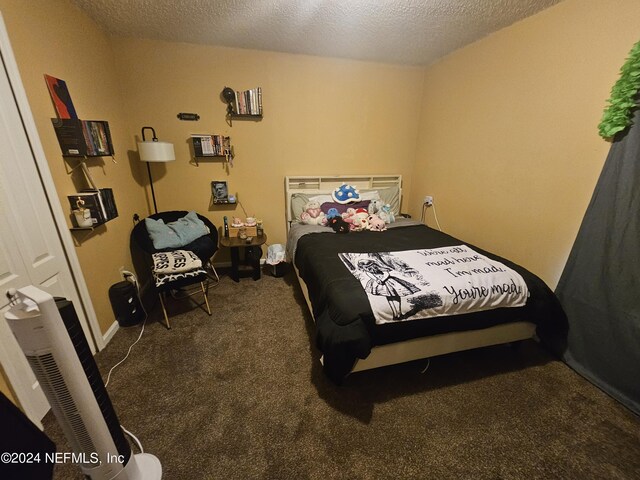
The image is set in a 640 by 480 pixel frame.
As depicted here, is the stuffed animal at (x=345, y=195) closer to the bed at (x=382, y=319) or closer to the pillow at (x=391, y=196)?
the pillow at (x=391, y=196)

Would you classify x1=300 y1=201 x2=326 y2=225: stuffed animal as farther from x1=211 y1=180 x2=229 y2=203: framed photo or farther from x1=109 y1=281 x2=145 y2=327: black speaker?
x1=109 y1=281 x2=145 y2=327: black speaker

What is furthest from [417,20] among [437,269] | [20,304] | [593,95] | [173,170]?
[20,304]

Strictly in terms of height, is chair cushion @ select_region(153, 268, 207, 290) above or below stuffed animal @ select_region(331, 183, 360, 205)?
below

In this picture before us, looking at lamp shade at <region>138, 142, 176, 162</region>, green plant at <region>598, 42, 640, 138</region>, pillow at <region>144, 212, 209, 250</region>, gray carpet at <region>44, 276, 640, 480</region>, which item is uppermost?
green plant at <region>598, 42, 640, 138</region>

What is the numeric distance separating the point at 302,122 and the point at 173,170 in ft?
5.08

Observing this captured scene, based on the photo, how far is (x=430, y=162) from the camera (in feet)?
10.6

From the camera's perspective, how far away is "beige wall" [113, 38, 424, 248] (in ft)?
8.56

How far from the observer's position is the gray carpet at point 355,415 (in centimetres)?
122

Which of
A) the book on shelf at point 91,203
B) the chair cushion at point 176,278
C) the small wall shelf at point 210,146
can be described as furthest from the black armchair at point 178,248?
Result: the small wall shelf at point 210,146

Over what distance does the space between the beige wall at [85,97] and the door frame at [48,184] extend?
74mm

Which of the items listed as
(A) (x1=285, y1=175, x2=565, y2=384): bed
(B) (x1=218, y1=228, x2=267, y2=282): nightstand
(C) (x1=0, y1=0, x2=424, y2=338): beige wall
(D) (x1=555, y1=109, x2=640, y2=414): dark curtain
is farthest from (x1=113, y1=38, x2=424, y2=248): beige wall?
(D) (x1=555, y1=109, x2=640, y2=414): dark curtain

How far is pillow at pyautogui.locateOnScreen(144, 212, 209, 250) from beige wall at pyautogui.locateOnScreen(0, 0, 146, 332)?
24cm

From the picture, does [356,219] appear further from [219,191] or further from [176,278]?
[176,278]

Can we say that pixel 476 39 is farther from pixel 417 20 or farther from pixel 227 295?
pixel 227 295
